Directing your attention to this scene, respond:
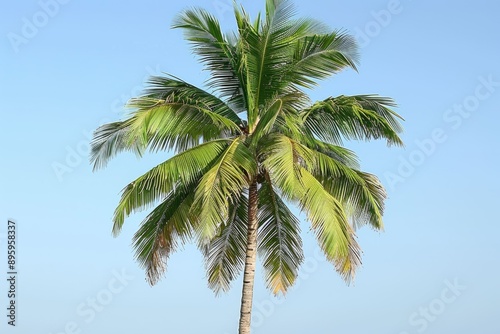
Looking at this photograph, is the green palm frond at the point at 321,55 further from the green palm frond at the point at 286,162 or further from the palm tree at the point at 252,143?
the green palm frond at the point at 286,162

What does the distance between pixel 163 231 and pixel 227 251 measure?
216cm

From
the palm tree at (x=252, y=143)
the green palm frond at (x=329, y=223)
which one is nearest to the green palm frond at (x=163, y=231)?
the palm tree at (x=252, y=143)

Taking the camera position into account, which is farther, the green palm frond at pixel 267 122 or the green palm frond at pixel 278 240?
the green palm frond at pixel 278 240

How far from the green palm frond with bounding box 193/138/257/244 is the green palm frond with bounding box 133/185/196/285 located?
945mm

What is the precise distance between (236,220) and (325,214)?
12.2 feet

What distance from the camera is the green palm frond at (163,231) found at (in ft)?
69.4

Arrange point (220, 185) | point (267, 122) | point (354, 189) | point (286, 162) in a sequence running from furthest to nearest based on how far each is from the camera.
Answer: point (354, 189), point (267, 122), point (220, 185), point (286, 162)

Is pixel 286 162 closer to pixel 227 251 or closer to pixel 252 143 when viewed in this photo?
pixel 252 143

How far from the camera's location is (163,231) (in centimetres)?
2125

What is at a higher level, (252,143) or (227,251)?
(252,143)

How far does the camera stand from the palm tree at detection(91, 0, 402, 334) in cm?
2022

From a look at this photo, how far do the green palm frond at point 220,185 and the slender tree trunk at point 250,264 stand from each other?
2.54 feet

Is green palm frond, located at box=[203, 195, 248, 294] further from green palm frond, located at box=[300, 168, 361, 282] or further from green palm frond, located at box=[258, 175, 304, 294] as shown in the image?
green palm frond, located at box=[300, 168, 361, 282]

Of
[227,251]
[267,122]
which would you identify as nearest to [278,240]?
[227,251]
